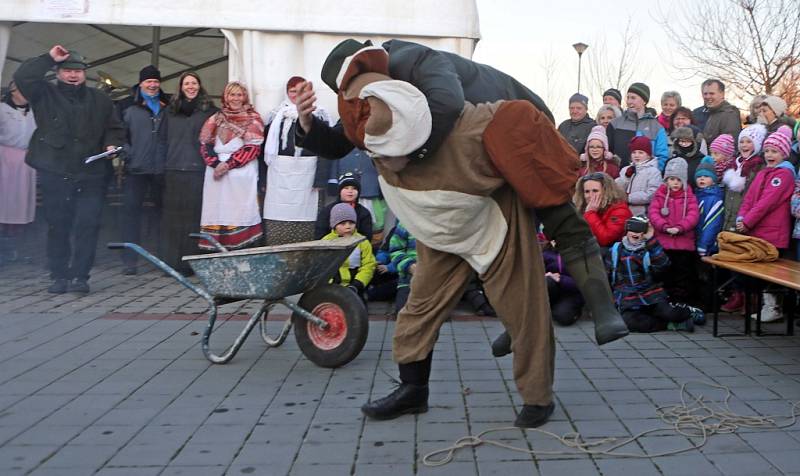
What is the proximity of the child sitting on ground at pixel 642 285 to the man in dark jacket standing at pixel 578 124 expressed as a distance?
232 centimetres

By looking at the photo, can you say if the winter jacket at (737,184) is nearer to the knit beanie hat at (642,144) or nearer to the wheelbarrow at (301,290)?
the knit beanie hat at (642,144)

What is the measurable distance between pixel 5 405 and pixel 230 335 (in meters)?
1.86

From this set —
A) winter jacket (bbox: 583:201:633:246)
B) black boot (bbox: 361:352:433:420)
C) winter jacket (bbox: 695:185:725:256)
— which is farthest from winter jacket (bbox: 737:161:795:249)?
black boot (bbox: 361:352:433:420)

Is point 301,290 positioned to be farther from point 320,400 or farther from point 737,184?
point 737,184

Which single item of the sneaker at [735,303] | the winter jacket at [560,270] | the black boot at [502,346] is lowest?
the sneaker at [735,303]

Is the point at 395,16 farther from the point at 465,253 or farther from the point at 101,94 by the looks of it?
the point at 465,253

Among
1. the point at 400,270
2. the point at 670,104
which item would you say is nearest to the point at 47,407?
the point at 400,270

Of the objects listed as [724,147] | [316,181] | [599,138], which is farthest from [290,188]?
[724,147]

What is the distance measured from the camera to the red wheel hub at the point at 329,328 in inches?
197

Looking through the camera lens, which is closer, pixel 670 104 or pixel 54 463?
pixel 54 463

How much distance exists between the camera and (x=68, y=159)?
25.1 ft

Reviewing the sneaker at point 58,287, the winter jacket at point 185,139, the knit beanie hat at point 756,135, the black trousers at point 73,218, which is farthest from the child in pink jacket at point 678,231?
the sneaker at point 58,287

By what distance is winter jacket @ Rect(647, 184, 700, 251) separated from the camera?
22.3 ft

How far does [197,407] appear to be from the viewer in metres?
4.25
